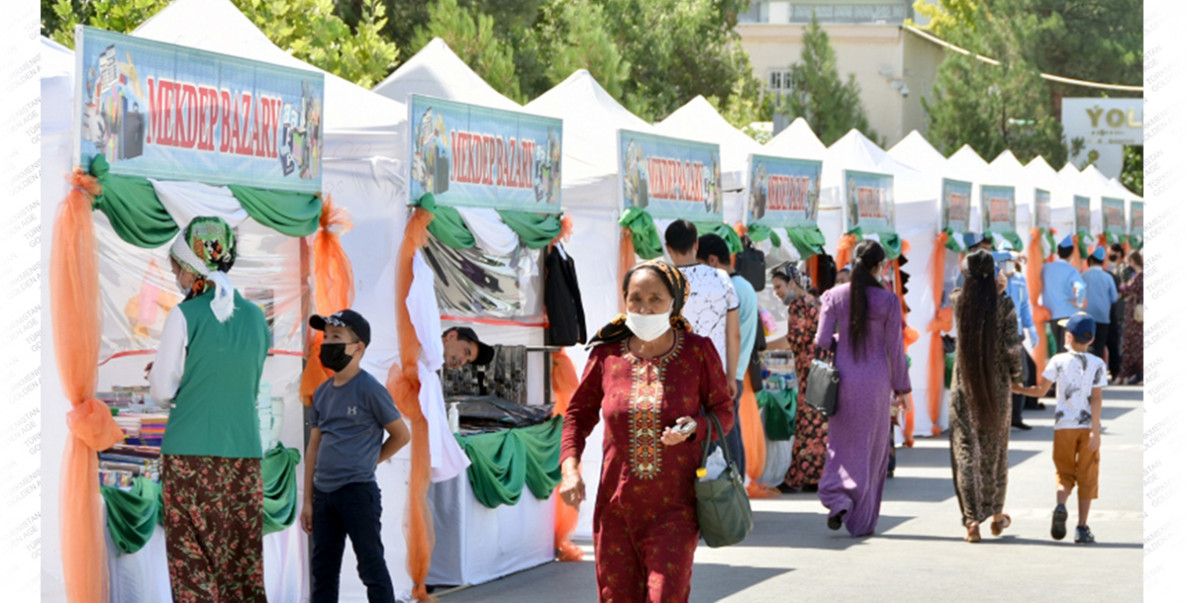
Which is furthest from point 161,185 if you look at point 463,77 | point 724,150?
point 724,150

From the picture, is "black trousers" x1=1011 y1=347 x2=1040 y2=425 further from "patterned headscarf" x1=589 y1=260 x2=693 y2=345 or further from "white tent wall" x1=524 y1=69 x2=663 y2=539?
"patterned headscarf" x1=589 y1=260 x2=693 y2=345

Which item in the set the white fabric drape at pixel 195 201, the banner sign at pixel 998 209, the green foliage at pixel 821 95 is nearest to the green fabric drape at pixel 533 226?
the white fabric drape at pixel 195 201

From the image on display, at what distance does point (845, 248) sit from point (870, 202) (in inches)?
43.1

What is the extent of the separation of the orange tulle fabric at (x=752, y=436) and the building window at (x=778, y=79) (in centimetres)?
3491

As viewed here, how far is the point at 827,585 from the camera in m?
8.94

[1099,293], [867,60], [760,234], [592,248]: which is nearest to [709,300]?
[592,248]

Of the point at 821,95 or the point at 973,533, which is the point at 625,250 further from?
the point at 821,95

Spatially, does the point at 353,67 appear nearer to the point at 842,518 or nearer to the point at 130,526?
the point at 842,518

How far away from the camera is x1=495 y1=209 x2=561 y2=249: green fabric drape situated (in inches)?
384

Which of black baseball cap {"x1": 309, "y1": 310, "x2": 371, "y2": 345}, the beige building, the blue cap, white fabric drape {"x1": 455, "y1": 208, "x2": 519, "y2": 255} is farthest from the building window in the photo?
black baseball cap {"x1": 309, "y1": 310, "x2": 371, "y2": 345}

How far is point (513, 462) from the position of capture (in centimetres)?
951

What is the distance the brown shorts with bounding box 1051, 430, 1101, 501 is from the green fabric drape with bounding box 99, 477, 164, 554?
562 cm

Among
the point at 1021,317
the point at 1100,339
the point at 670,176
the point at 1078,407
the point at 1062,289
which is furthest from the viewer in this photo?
the point at 1100,339

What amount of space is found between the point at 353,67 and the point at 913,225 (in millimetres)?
6530
